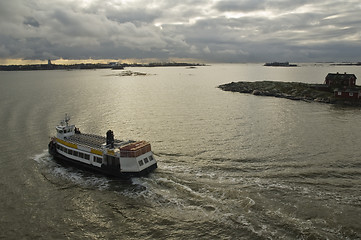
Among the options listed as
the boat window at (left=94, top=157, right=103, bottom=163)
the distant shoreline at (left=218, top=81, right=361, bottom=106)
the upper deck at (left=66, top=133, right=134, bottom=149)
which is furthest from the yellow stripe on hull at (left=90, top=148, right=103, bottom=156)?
the distant shoreline at (left=218, top=81, right=361, bottom=106)

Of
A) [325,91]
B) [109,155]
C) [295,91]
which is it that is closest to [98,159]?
[109,155]

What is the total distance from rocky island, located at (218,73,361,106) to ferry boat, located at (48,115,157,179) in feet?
247

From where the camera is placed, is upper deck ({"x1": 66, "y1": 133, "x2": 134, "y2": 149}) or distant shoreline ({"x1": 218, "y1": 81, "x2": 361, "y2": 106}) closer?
upper deck ({"x1": 66, "y1": 133, "x2": 134, "y2": 149})

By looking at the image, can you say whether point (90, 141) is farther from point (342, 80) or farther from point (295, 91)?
point (342, 80)

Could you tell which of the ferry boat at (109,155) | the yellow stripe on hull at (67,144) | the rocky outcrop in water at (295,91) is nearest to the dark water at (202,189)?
the ferry boat at (109,155)

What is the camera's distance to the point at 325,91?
4016 inches

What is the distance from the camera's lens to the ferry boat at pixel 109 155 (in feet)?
109

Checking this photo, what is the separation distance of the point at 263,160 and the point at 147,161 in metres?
15.4

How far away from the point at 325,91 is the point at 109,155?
93.6 meters

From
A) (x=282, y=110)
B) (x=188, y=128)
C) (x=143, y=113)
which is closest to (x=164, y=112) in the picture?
(x=143, y=113)

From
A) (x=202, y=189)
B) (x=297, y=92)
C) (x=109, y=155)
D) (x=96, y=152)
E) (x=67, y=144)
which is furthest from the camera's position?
(x=297, y=92)

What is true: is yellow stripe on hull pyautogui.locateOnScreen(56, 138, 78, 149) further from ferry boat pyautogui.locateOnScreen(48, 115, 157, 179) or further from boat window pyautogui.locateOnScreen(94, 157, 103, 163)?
boat window pyautogui.locateOnScreen(94, 157, 103, 163)

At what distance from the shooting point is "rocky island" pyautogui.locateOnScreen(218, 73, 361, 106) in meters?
87.1

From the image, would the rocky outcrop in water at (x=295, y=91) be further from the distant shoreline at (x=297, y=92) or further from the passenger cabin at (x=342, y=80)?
the passenger cabin at (x=342, y=80)
